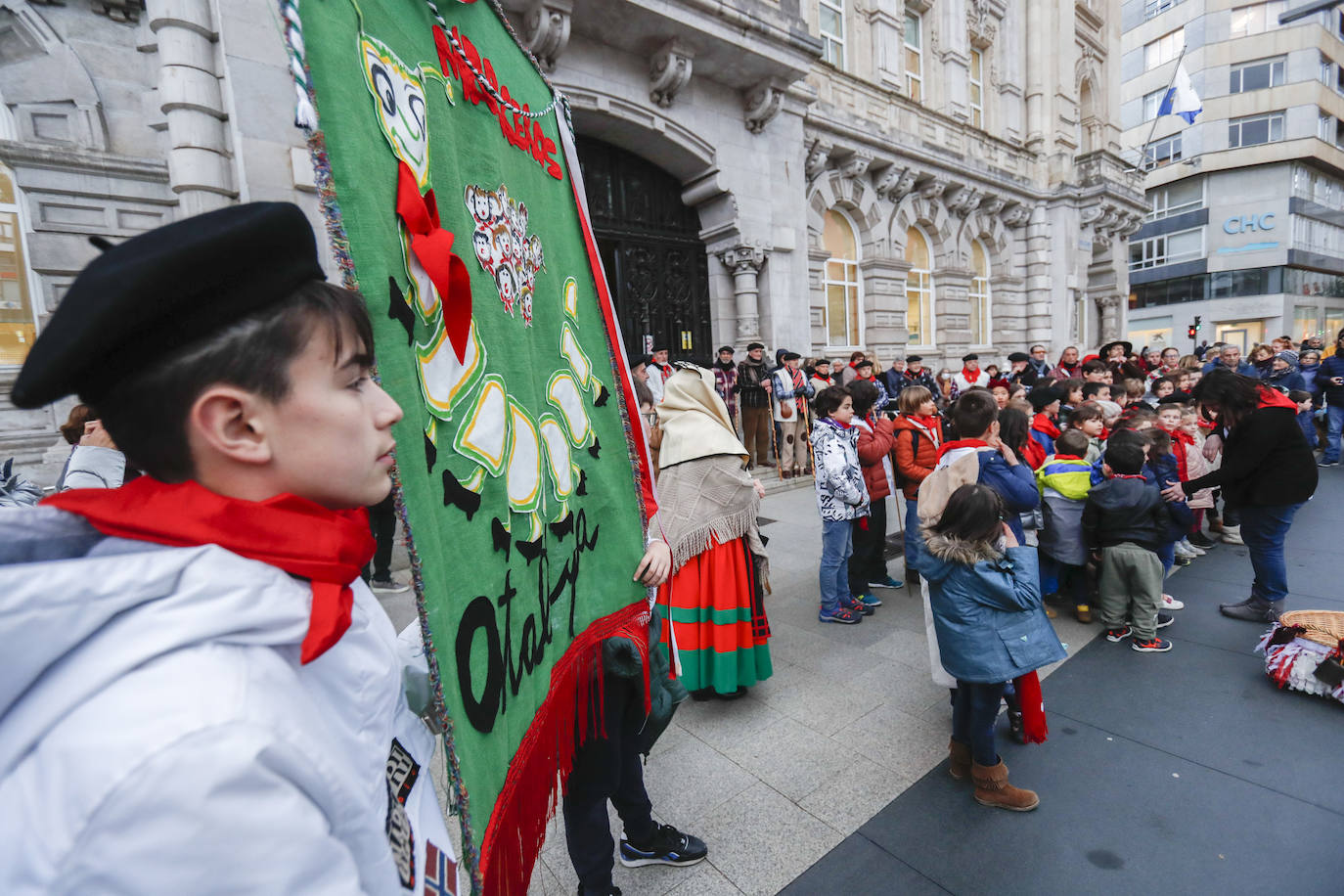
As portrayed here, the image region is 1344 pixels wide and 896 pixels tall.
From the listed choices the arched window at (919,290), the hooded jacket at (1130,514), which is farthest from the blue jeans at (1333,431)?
the hooded jacket at (1130,514)

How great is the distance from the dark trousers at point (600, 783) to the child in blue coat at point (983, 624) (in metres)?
1.51

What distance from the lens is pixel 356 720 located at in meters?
0.73

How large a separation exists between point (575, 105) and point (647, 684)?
778 cm

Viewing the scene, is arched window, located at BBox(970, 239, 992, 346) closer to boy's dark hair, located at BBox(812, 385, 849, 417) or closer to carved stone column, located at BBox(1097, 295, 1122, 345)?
carved stone column, located at BBox(1097, 295, 1122, 345)

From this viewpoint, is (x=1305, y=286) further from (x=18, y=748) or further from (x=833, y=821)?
(x=18, y=748)

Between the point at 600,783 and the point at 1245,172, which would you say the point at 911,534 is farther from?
the point at 1245,172

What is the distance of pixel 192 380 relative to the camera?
2.15 feet

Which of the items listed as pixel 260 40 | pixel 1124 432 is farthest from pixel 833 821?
pixel 260 40

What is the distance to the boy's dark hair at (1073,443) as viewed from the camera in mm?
4250

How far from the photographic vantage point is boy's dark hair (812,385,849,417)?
426 cm

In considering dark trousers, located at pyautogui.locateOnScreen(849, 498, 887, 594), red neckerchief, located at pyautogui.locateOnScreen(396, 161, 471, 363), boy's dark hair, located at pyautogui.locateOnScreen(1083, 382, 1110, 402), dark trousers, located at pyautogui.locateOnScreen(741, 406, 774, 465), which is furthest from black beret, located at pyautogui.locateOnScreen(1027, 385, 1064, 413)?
red neckerchief, located at pyautogui.locateOnScreen(396, 161, 471, 363)

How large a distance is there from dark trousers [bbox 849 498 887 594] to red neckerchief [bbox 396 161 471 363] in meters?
4.00

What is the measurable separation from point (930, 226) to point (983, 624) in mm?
13330

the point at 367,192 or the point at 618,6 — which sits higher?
the point at 618,6
